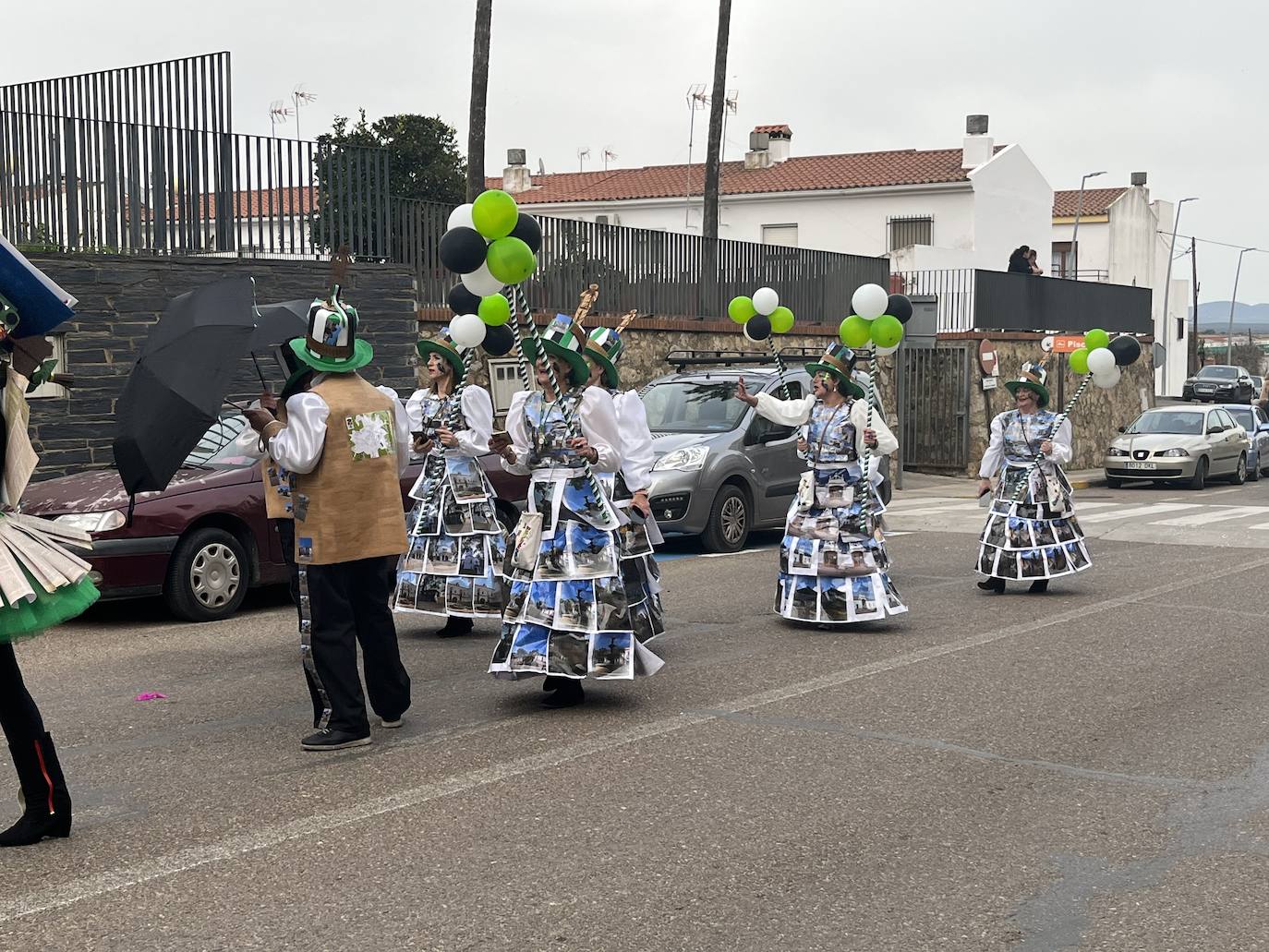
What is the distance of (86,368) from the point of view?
14.0 m

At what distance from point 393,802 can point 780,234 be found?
42623mm

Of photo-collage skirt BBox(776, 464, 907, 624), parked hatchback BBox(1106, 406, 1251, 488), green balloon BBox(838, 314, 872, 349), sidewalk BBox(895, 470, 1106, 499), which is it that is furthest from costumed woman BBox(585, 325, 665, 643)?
parked hatchback BBox(1106, 406, 1251, 488)

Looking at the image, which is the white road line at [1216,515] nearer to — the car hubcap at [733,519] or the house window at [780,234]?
the car hubcap at [733,519]

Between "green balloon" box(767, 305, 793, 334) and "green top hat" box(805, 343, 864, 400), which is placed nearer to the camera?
"green top hat" box(805, 343, 864, 400)

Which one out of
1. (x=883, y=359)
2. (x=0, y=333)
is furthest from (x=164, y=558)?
(x=883, y=359)

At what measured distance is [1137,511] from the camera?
21.0m

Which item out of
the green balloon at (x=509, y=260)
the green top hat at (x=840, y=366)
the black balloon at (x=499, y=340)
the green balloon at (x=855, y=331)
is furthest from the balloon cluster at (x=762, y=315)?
the green balloon at (x=509, y=260)

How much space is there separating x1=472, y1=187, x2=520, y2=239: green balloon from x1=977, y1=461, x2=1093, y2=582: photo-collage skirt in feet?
21.6

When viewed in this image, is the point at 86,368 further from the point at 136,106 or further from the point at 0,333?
the point at 0,333

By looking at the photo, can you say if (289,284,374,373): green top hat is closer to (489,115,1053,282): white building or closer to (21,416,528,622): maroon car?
(21,416,528,622): maroon car

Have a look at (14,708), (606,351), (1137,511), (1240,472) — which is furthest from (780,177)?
(14,708)

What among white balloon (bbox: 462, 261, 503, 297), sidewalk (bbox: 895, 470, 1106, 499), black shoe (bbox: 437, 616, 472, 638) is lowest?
sidewalk (bbox: 895, 470, 1106, 499)

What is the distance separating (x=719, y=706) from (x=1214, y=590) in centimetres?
629

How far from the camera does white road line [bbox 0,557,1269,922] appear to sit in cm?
483
